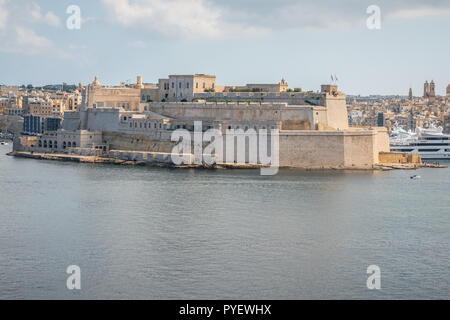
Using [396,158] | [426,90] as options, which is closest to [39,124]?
[396,158]

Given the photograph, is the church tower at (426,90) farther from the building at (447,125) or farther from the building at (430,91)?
the building at (447,125)

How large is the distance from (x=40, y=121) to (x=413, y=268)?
31.8 meters

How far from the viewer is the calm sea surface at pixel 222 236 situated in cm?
1215

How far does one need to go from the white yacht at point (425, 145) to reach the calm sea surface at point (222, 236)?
9015 millimetres

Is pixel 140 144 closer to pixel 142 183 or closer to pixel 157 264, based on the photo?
pixel 142 183

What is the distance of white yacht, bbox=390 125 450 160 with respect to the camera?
1298 inches

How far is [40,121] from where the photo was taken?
42031 millimetres

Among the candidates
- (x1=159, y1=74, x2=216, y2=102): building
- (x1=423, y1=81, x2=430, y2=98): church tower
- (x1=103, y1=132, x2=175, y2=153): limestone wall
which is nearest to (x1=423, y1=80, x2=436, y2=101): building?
(x1=423, y1=81, x2=430, y2=98): church tower

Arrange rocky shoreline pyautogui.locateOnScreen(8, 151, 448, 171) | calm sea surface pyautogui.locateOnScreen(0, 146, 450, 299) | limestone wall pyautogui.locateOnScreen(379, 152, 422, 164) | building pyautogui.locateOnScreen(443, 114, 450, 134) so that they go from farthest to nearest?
building pyautogui.locateOnScreen(443, 114, 450, 134)
limestone wall pyautogui.locateOnScreen(379, 152, 422, 164)
rocky shoreline pyautogui.locateOnScreen(8, 151, 448, 171)
calm sea surface pyautogui.locateOnScreen(0, 146, 450, 299)

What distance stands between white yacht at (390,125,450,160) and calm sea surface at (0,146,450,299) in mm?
9015

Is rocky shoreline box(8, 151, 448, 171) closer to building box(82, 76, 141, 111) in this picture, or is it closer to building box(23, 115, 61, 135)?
building box(82, 76, 141, 111)

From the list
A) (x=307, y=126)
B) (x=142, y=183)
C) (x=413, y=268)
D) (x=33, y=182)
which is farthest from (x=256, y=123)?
(x=413, y=268)
